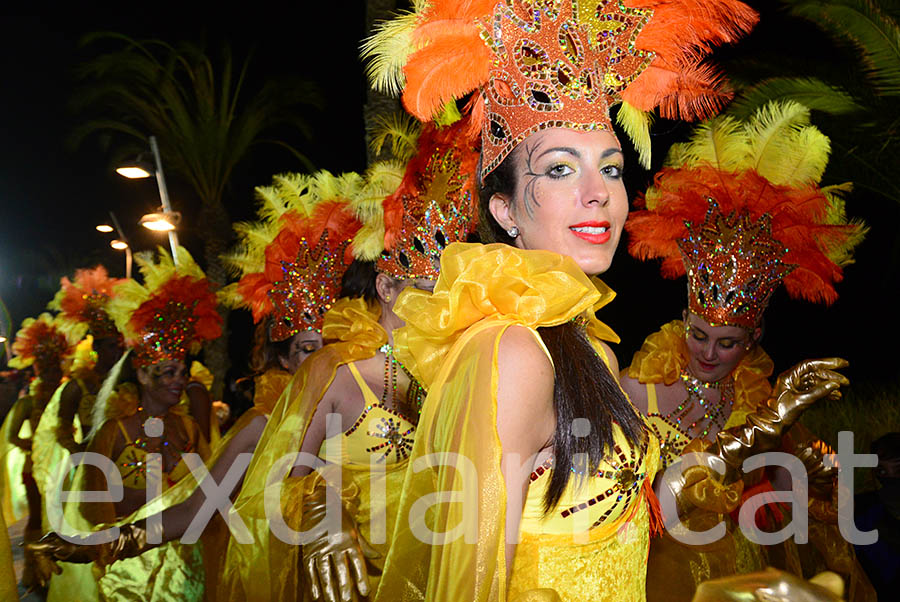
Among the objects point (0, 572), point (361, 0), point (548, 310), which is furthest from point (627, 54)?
point (361, 0)

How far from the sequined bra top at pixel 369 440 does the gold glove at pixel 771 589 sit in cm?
244

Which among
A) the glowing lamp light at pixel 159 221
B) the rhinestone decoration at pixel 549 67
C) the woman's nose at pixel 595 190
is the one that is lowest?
the woman's nose at pixel 595 190

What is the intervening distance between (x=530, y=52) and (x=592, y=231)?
476 mm

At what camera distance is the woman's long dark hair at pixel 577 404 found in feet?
5.51

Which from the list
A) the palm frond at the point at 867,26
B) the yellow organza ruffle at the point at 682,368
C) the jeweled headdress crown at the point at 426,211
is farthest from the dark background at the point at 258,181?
the jeweled headdress crown at the point at 426,211

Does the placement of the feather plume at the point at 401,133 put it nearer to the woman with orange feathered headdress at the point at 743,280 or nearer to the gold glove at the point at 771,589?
the woman with orange feathered headdress at the point at 743,280

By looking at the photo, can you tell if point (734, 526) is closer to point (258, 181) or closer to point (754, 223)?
point (754, 223)

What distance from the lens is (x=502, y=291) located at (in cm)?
171

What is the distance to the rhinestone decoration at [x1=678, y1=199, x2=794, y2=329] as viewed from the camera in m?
4.09

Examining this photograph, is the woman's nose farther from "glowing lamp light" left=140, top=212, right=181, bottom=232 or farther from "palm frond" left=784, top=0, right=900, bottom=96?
"glowing lamp light" left=140, top=212, right=181, bottom=232

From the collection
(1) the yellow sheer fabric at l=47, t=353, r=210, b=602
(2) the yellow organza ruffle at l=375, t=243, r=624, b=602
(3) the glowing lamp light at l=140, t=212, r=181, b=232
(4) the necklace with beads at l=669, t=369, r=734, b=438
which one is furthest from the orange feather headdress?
(3) the glowing lamp light at l=140, t=212, r=181, b=232

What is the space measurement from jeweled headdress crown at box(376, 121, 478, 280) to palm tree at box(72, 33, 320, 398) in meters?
10.5

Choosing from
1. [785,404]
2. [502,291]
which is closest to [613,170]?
[502,291]

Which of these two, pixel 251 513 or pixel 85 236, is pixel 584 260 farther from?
pixel 85 236
